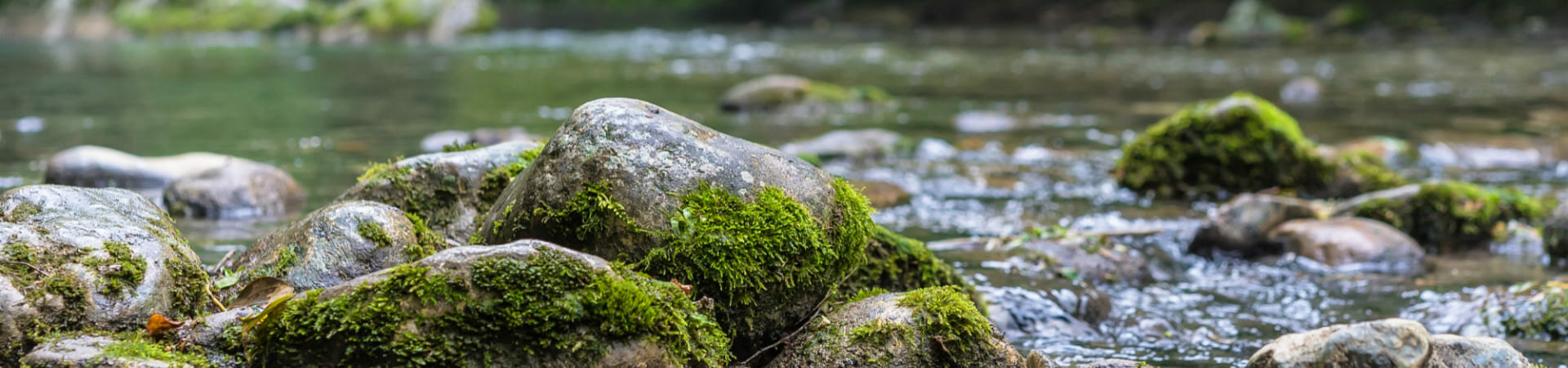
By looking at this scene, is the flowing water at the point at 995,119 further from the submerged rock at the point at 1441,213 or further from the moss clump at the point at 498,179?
the moss clump at the point at 498,179

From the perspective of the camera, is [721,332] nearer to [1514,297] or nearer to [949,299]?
[949,299]

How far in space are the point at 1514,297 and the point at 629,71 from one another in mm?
17948

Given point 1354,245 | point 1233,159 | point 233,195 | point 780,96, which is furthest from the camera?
point 780,96

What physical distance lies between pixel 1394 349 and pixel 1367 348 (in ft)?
0.25

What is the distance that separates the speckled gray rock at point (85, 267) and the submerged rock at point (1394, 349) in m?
3.46

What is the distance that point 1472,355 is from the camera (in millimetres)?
3674

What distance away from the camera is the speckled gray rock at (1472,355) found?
3.66 m

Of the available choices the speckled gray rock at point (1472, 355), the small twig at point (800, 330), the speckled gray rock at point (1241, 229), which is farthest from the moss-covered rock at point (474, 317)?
the speckled gray rock at point (1241, 229)

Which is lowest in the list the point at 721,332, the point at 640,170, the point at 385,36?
the point at 385,36

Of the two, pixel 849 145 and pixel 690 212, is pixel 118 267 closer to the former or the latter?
pixel 690 212

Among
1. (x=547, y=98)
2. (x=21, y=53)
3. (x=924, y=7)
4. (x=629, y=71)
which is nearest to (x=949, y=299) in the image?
(x=547, y=98)

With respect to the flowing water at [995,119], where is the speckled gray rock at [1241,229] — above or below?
above

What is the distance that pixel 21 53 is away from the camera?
1188 inches

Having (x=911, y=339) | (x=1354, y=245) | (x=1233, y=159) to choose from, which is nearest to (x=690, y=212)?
(x=911, y=339)
